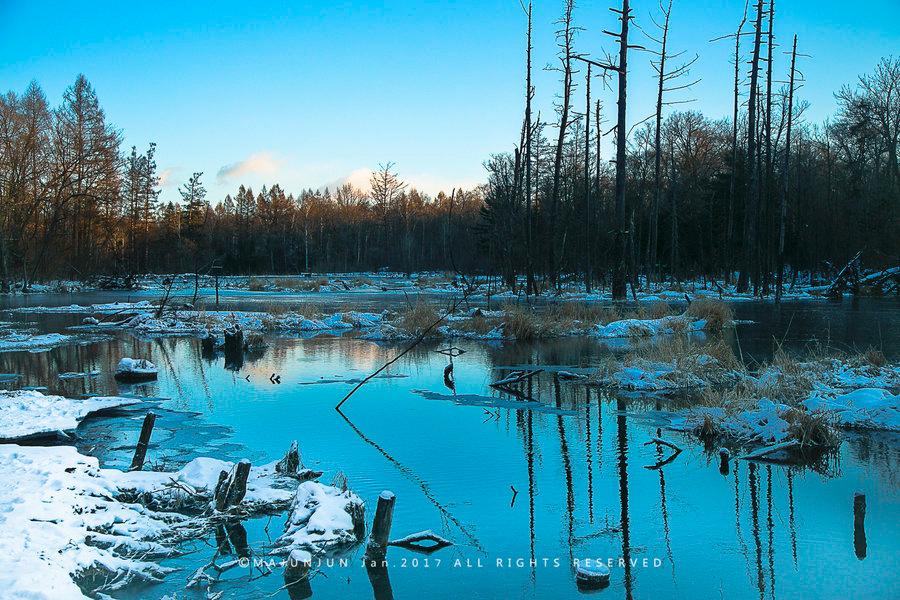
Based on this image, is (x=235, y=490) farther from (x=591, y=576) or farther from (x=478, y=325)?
(x=478, y=325)

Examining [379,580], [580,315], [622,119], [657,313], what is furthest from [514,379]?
[622,119]

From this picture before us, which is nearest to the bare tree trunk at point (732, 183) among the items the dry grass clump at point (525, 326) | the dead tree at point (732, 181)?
the dead tree at point (732, 181)

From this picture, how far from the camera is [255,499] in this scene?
6004 mm

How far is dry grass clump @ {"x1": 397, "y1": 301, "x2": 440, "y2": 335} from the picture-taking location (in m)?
19.1

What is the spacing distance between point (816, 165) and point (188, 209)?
203ft

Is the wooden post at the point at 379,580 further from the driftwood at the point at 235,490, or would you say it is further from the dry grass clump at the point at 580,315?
the dry grass clump at the point at 580,315

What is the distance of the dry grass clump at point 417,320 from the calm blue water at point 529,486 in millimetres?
6143

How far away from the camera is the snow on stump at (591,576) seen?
468 centimetres

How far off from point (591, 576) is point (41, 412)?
7.09 meters

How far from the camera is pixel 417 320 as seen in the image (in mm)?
19438

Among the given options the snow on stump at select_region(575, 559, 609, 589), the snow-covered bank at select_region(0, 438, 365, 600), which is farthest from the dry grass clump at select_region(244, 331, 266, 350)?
the snow on stump at select_region(575, 559, 609, 589)

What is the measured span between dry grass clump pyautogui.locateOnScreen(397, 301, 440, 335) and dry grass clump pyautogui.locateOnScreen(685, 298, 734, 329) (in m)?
6.94

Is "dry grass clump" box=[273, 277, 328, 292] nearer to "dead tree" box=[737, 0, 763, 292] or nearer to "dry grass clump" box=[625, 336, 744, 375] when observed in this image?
"dead tree" box=[737, 0, 763, 292]

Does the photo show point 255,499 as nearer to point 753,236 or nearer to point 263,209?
point 753,236
